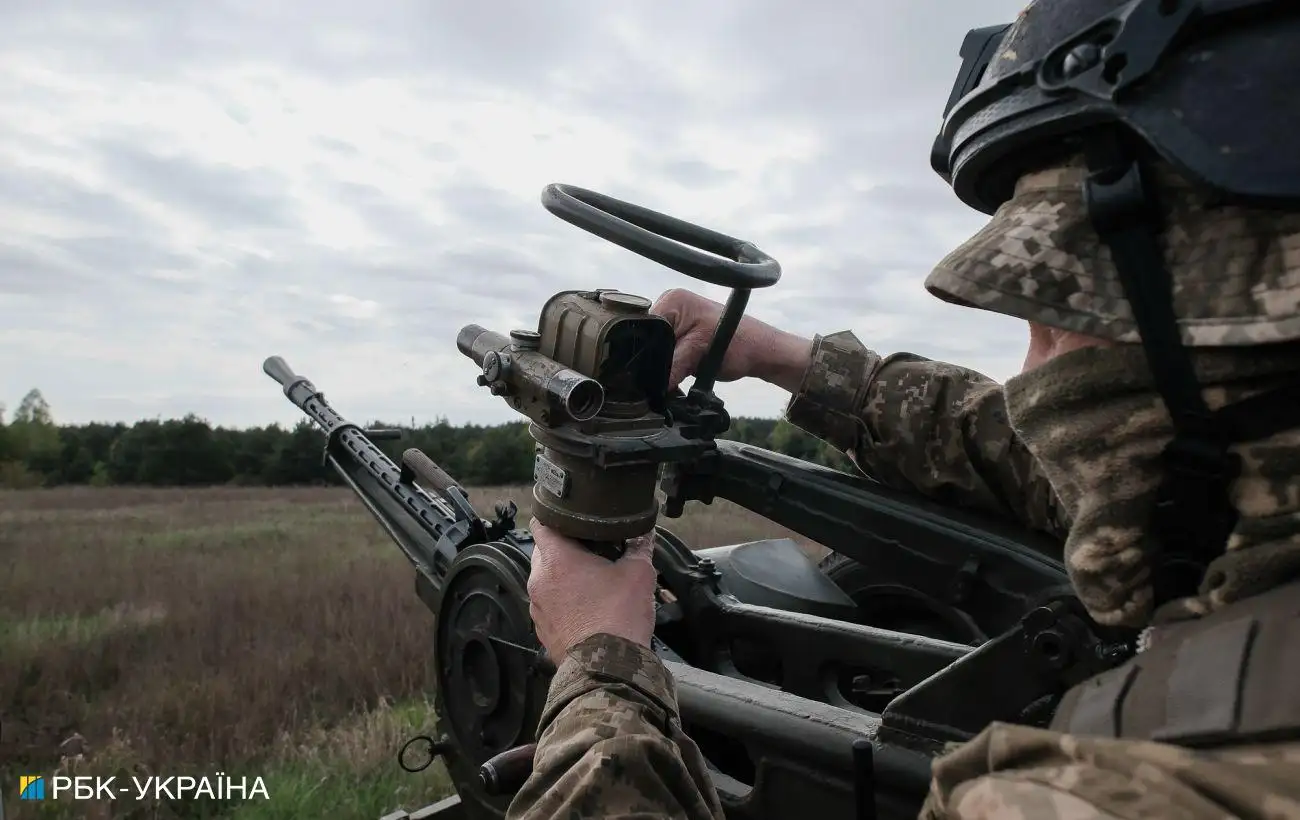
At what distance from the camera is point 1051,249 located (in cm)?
138

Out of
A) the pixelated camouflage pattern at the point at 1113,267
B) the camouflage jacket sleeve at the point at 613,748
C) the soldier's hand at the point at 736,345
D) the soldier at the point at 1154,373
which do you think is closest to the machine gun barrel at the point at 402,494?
the soldier's hand at the point at 736,345

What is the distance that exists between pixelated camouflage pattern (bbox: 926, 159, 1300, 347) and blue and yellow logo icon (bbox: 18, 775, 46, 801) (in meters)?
4.69

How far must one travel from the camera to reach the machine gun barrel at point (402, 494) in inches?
151

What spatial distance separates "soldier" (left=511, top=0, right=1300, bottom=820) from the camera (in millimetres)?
970

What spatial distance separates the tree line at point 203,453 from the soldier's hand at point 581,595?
694 inches

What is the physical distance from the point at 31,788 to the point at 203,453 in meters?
19.4

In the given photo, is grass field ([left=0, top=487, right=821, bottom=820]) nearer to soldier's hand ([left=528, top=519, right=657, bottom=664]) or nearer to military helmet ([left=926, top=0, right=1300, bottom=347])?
soldier's hand ([left=528, top=519, right=657, bottom=664])

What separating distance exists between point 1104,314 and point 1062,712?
1.76ft

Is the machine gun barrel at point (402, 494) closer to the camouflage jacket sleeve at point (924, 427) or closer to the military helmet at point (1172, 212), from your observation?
the camouflage jacket sleeve at point (924, 427)

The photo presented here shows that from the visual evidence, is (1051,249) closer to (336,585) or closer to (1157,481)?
(1157,481)

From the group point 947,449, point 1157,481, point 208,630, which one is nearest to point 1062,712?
point 1157,481
